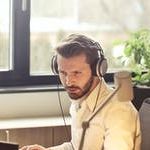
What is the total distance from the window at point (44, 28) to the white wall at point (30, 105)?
167 mm

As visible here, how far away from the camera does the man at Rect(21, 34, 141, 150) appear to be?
Answer: 1597mm

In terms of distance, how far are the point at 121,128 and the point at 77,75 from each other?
29 centimetres

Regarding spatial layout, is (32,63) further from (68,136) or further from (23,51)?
(68,136)

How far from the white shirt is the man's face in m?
0.06

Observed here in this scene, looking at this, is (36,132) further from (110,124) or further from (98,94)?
(110,124)

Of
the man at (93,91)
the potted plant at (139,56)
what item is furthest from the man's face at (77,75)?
the potted plant at (139,56)

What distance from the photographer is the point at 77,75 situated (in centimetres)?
170

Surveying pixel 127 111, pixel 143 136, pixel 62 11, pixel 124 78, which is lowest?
pixel 143 136

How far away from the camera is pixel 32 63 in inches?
120

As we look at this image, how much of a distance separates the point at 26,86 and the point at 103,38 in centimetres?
69

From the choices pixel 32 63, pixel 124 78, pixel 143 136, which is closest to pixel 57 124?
pixel 32 63

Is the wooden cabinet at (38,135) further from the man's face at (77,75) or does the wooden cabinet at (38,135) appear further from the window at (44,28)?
the man's face at (77,75)

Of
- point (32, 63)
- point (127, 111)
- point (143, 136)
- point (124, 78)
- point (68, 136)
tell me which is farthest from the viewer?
point (32, 63)

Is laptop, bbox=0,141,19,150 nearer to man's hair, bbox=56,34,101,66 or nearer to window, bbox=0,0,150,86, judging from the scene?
→ man's hair, bbox=56,34,101,66
